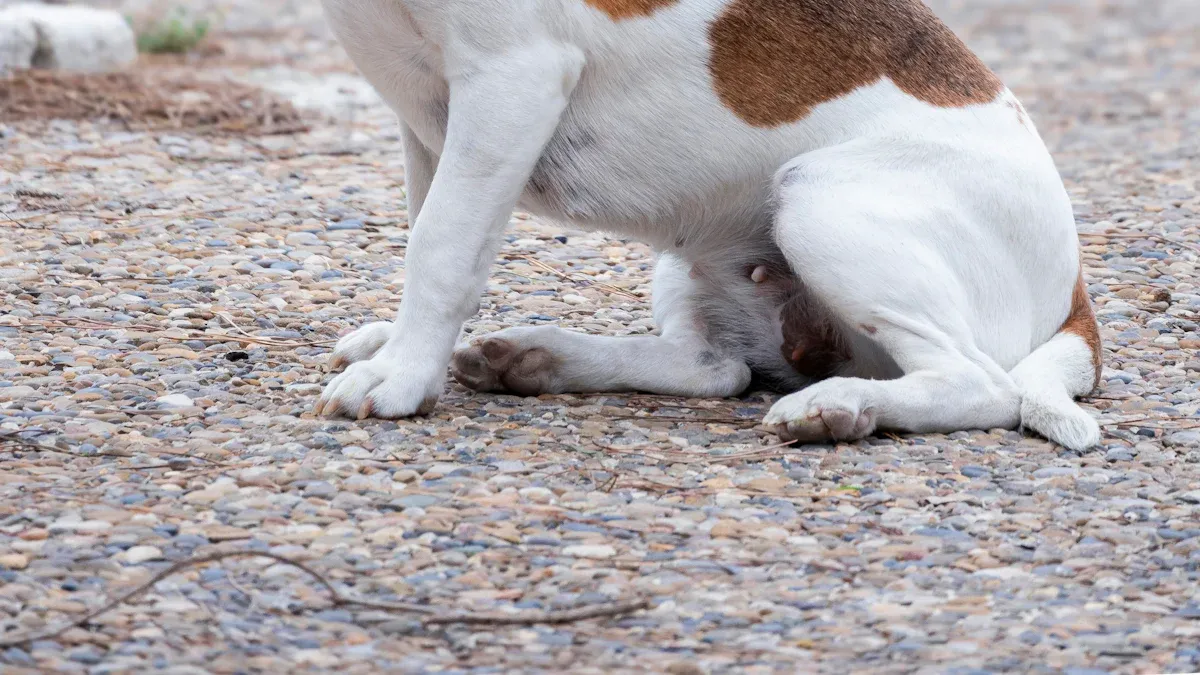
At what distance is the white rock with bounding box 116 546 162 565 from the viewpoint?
8.85 ft

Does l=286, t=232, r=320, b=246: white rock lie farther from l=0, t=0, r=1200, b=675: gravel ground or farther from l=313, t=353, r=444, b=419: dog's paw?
l=313, t=353, r=444, b=419: dog's paw

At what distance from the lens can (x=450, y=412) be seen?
142 inches

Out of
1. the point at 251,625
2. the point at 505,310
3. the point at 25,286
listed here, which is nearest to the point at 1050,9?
the point at 505,310

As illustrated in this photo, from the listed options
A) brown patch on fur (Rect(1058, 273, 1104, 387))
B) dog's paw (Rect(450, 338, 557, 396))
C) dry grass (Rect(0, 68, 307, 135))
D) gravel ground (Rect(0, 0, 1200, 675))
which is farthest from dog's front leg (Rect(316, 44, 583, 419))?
dry grass (Rect(0, 68, 307, 135))

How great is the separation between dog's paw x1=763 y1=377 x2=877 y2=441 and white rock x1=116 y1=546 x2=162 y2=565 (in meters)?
1.46

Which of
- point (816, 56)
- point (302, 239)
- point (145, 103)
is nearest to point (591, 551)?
point (816, 56)

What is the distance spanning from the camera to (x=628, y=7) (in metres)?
3.50

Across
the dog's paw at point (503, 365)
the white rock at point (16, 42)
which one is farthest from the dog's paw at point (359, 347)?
the white rock at point (16, 42)

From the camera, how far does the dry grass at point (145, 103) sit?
23.0ft

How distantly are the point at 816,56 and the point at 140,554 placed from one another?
2014mm

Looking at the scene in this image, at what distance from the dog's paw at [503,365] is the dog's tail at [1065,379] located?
121cm

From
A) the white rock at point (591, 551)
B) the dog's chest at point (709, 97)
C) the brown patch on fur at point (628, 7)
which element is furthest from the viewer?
the dog's chest at point (709, 97)

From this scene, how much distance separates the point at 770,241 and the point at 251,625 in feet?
6.08

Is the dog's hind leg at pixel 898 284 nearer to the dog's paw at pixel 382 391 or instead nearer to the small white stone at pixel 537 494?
the small white stone at pixel 537 494
